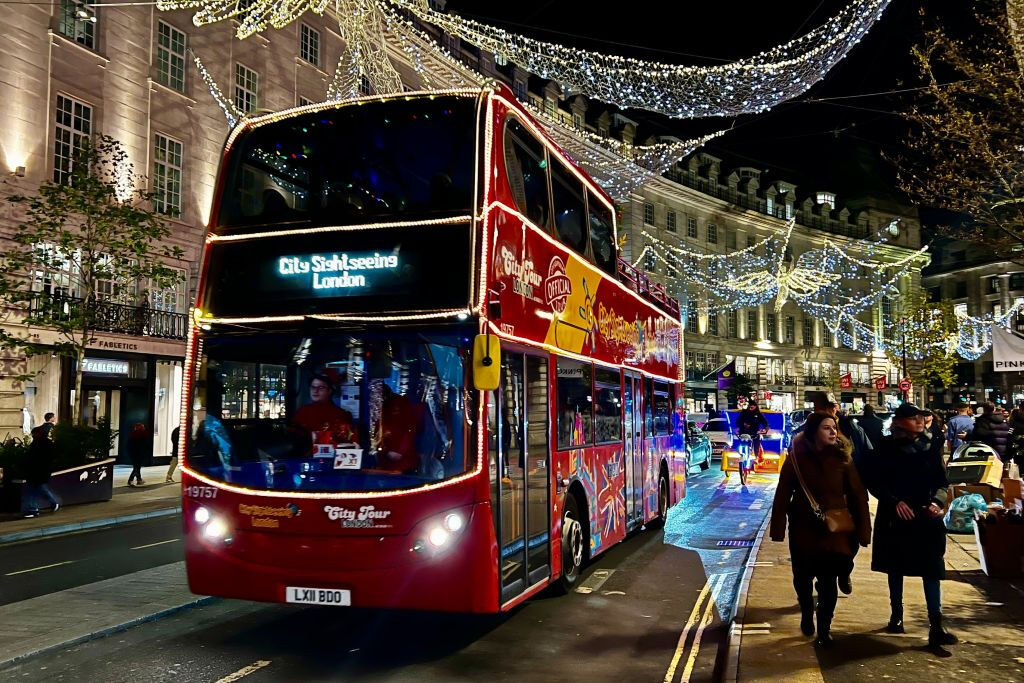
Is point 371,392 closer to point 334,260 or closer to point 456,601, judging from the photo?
point 334,260

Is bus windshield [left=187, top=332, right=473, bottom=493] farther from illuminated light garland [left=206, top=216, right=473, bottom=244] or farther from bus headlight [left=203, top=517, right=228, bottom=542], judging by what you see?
illuminated light garland [left=206, top=216, right=473, bottom=244]

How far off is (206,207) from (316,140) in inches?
936

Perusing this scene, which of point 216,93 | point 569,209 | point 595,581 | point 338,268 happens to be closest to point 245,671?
point 338,268

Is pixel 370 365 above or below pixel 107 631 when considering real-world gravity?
above

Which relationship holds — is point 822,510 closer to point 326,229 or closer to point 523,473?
point 523,473

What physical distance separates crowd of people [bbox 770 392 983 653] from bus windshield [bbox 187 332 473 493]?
2.57 m

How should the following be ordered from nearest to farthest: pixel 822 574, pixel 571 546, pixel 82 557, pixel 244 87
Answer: pixel 822 574 → pixel 571 546 → pixel 82 557 → pixel 244 87

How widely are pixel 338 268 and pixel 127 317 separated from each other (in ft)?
71.2

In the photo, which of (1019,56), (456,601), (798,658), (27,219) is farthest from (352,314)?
(27,219)

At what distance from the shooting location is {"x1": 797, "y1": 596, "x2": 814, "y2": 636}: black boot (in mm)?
6613

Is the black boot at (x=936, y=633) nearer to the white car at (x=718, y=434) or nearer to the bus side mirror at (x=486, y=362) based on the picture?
the bus side mirror at (x=486, y=362)

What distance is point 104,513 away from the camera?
52.9 feet

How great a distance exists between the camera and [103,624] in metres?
7.11

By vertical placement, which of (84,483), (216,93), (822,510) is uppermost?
(216,93)
